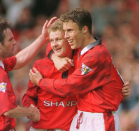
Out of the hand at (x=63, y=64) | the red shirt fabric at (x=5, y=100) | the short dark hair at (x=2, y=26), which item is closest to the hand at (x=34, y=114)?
the red shirt fabric at (x=5, y=100)

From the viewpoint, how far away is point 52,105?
7.98ft

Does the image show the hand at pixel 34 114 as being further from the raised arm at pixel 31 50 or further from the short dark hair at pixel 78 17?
the short dark hair at pixel 78 17

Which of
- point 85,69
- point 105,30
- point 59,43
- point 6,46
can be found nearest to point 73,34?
point 59,43

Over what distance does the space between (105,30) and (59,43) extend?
3.33 m

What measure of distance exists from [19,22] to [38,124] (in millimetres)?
4278

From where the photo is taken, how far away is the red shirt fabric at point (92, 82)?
7.07 feet

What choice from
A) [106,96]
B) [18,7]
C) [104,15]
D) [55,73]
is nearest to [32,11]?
[18,7]

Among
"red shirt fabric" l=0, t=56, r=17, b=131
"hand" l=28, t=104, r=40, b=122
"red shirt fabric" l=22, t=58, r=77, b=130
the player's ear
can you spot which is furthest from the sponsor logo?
the player's ear

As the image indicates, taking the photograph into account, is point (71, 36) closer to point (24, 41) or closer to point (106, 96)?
point (106, 96)

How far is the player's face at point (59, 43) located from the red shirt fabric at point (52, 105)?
0.17 m

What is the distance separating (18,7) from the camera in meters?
6.28

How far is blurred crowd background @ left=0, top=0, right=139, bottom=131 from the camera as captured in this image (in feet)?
14.9

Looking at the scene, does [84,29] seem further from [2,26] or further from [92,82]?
[2,26]

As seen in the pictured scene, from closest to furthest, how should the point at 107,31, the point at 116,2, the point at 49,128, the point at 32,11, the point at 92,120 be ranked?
the point at 92,120, the point at 49,128, the point at 107,31, the point at 116,2, the point at 32,11
